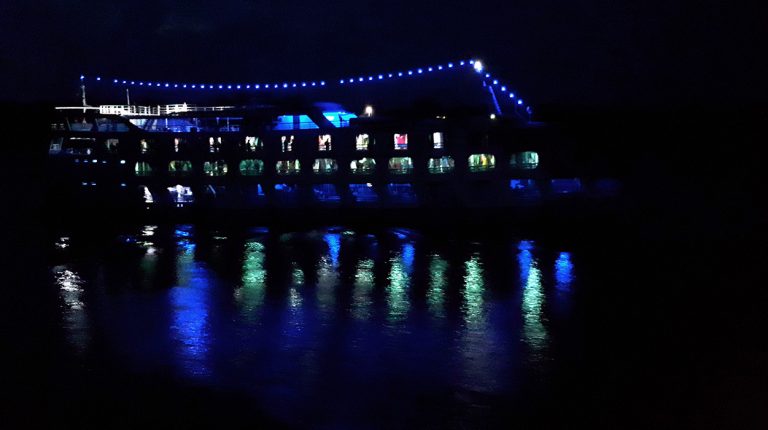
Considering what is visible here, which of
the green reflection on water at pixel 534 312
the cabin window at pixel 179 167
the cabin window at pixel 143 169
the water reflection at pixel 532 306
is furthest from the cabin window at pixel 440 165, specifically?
the cabin window at pixel 143 169

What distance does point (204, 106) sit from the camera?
111ft

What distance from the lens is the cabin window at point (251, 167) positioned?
31.8 meters

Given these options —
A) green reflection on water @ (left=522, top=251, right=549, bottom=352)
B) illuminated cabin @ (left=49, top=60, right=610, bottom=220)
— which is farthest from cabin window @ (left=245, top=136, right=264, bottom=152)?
green reflection on water @ (left=522, top=251, right=549, bottom=352)

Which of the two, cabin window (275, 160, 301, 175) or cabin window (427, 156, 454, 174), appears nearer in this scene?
cabin window (427, 156, 454, 174)

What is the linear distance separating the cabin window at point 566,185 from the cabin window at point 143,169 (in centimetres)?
1836

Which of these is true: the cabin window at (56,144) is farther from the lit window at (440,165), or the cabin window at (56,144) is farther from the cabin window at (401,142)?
the lit window at (440,165)

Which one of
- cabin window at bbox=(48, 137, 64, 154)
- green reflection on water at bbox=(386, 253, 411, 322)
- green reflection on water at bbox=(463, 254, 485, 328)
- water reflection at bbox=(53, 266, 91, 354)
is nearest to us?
water reflection at bbox=(53, 266, 91, 354)

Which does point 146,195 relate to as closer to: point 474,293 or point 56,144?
point 56,144

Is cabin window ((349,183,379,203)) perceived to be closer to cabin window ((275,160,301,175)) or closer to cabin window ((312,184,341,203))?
cabin window ((312,184,341,203))

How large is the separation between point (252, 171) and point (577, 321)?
20.9 m

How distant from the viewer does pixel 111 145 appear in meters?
32.8

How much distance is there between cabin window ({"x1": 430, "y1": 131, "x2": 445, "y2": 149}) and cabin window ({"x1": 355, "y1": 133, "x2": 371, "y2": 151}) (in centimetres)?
273

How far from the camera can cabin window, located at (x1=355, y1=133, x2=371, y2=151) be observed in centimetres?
2949

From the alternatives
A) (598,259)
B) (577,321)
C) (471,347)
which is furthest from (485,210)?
(471,347)
